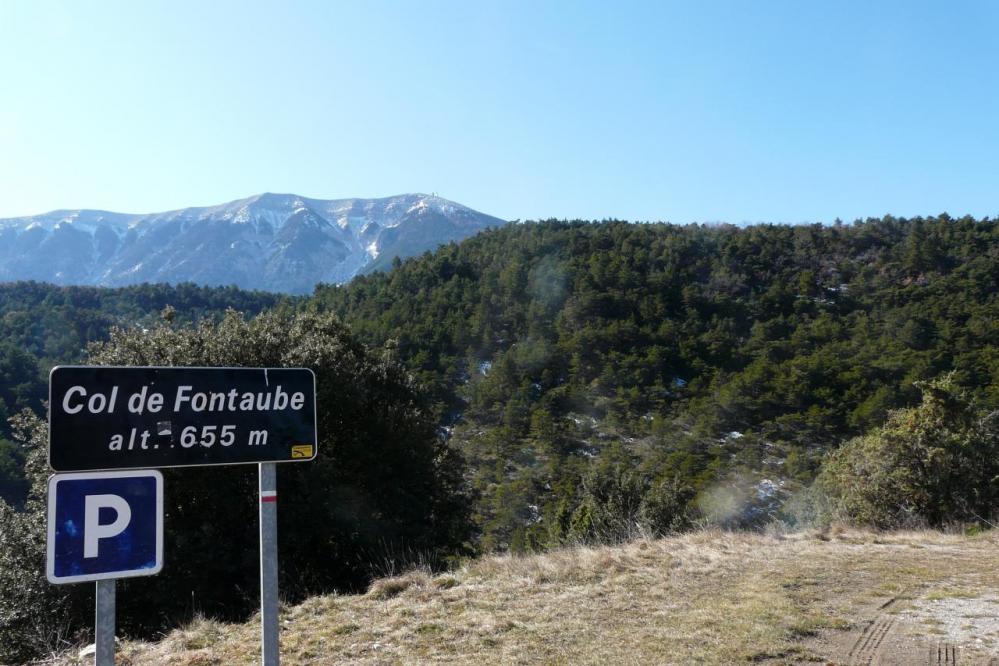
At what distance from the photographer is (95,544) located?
99.9 inches

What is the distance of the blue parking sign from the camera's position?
2.48m

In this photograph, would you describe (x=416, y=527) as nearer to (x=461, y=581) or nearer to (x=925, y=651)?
(x=461, y=581)

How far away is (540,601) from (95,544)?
3.92m

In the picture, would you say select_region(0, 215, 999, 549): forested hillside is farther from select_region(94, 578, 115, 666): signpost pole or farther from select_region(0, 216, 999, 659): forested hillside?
select_region(94, 578, 115, 666): signpost pole

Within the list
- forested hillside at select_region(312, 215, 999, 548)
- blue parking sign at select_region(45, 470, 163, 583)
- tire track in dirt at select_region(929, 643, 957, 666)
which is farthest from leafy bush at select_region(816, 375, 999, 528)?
forested hillside at select_region(312, 215, 999, 548)

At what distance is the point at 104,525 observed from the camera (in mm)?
2580

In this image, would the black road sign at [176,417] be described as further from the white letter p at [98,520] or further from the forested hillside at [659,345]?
the forested hillside at [659,345]

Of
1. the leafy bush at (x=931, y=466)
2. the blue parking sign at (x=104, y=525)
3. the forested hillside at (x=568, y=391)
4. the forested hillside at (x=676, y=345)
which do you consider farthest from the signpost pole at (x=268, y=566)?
the forested hillside at (x=676, y=345)

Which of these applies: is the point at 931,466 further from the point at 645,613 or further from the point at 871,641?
the point at 645,613

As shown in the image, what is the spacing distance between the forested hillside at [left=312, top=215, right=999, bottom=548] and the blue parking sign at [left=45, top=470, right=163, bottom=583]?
2743cm

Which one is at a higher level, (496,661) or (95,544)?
(95,544)

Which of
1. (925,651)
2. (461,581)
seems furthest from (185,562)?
(925,651)

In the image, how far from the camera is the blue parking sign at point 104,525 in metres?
2.48

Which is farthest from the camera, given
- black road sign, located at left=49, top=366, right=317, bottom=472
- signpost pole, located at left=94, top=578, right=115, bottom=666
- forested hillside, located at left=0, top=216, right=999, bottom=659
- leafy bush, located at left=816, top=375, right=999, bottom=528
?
leafy bush, located at left=816, top=375, right=999, bottom=528
